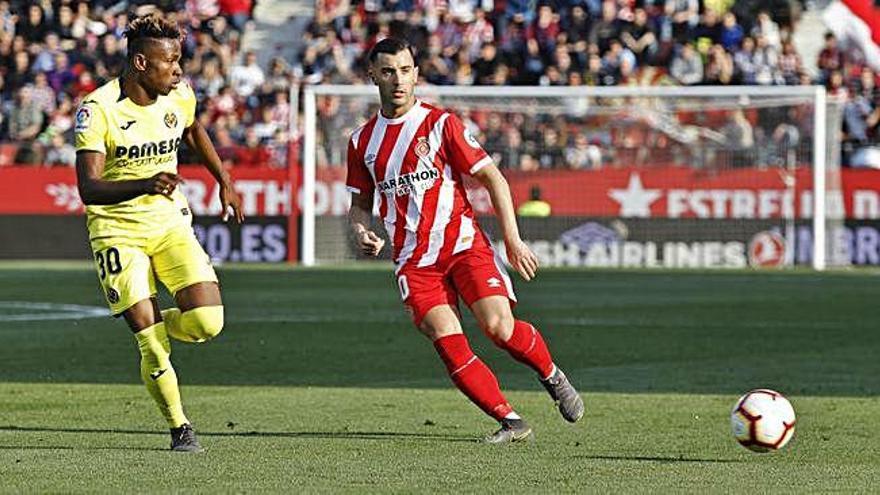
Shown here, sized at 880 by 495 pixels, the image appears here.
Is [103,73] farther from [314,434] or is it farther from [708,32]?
[314,434]

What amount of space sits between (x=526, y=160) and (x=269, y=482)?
920 inches

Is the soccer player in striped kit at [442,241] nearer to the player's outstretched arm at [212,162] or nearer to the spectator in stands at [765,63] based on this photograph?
the player's outstretched arm at [212,162]

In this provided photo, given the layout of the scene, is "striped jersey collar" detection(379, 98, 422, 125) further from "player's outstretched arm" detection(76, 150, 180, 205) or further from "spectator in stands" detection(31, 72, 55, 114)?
"spectator in stands" detection(31, 72, 55, 114)

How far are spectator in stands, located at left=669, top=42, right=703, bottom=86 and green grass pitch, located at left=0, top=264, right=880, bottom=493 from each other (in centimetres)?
1026

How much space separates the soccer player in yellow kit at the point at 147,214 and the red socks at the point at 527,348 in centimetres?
153

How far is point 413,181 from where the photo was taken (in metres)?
10.1

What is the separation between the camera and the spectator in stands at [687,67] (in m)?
33.0

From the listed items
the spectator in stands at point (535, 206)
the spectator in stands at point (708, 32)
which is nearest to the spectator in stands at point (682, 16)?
the spectator in stands at point (708, 32)

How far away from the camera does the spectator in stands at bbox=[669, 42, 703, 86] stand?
33.0 meters

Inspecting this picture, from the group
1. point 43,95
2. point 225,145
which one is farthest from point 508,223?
point 43,95

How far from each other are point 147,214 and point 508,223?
192 cm

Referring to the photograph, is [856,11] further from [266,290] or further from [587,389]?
[587,389]

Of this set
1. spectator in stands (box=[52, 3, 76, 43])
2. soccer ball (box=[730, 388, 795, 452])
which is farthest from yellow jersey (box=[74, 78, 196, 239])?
spectator in stands (box=[52, 3, 76, 43])

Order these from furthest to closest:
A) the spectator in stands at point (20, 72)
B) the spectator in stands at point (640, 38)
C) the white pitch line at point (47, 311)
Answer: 1. the spectator in stands at point (20, 72)
2. the spectator in stands at point (640, 38)
3. the white pitch line at point (47, 311)
